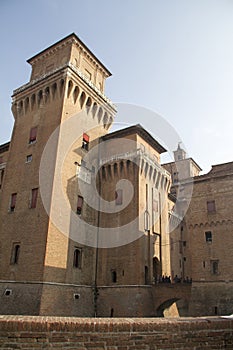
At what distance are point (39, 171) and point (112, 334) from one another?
74.7 ft

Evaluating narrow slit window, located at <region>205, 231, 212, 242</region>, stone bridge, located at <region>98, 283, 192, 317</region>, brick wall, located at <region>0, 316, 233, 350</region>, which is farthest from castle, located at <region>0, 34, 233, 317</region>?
brick wall, located at <region>0, 316, 233, 350</region>

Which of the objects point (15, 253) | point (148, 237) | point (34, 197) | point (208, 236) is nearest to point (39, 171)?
point (34, 197)

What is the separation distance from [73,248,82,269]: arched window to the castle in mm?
89

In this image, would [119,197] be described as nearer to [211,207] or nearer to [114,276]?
[114,276]

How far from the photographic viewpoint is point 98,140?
1312 inches

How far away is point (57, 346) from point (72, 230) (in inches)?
835

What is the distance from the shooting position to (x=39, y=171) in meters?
27.2

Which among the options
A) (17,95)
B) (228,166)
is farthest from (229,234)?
(17,95)

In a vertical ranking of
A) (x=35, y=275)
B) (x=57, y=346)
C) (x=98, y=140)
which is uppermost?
(x=98, y=140)

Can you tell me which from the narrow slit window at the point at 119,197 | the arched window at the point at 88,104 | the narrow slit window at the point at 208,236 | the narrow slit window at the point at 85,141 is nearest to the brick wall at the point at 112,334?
the narrow slit window at the point at 208,236

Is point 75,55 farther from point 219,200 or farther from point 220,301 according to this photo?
point 220,301

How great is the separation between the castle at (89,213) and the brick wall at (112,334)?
17773 mm

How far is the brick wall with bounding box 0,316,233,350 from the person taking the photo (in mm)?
5426

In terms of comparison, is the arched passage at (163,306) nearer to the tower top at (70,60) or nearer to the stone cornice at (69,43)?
the tower top at (70,60)
